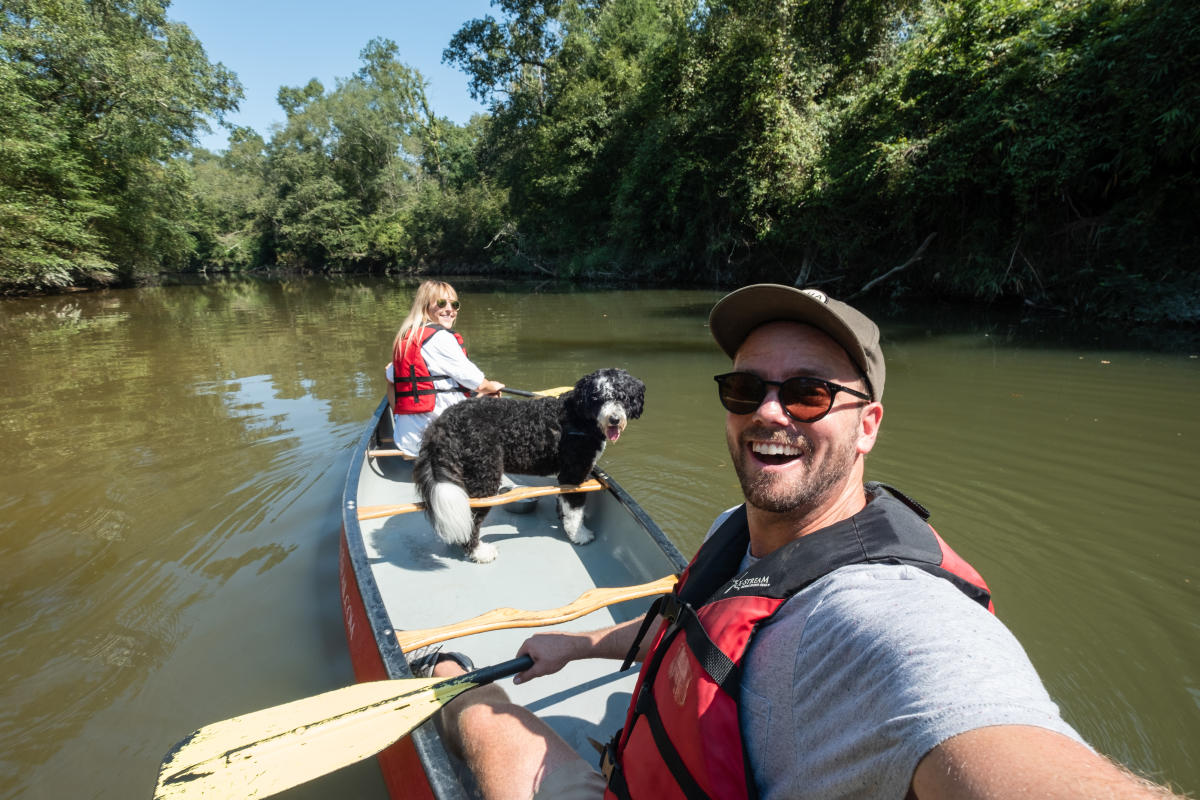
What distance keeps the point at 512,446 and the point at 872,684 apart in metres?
3.19

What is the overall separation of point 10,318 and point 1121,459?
82.4 feet

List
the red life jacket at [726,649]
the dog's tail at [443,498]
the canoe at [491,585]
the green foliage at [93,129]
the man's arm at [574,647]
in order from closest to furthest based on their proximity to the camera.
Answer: the red life jacket at [726,649], the man's arm at [574,647], the canoe at [491,585], the dog's tail at [443,498], the green foliage at [93,129]

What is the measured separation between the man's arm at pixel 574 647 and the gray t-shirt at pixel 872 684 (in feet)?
3.09

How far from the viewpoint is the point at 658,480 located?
18.2 feet

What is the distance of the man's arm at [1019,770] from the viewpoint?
70 centimetres

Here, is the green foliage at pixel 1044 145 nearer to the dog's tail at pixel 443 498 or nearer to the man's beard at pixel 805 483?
the man's beard at pixel 805 483

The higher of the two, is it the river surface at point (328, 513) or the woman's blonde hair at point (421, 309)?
the woman's blonde hair at point (421, 309)

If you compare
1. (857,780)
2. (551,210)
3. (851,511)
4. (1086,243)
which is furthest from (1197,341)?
(551,210)

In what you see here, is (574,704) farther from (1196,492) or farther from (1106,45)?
(1106,45)

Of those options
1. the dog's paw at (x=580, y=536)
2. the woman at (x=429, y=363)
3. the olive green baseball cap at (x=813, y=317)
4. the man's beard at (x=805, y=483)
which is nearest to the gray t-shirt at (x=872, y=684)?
the man's beard at (x=805, y=483)

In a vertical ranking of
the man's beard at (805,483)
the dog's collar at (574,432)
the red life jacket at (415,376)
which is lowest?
the dog's collar at (574,432)

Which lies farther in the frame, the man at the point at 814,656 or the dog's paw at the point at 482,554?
the dog's paw at the point at 482,554

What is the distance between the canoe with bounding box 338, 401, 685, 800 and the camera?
235cm

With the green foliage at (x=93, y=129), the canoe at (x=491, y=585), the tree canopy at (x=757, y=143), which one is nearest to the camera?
the canoe at (x=491, y=585)
